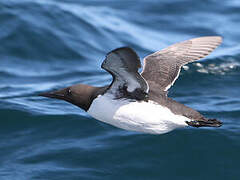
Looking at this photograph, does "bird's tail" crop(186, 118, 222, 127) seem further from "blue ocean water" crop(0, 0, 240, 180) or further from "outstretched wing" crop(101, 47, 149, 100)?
"blue ocean water" crop(0, 0, 240, 180)

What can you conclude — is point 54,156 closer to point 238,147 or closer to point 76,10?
point 238,147

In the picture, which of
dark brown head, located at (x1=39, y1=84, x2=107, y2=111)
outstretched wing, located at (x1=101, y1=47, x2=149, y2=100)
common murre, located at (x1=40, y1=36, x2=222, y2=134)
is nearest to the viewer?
outstretched wing, located at (x1=101, y1=47, x2=149, y2=100)

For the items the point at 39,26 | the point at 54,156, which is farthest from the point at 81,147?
the point at 39,26

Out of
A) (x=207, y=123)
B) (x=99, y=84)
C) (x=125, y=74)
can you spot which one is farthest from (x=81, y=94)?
(x=99, y=84)

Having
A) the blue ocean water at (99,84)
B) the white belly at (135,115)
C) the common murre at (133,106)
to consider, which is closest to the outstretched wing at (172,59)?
the common murre at (133,106)

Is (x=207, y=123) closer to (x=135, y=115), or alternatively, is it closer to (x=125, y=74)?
(x=135, y=115)

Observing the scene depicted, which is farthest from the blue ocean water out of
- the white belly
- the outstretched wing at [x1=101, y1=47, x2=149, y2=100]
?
the outstretched wing at [x1=101, y1=47, x2=149, y2=100]

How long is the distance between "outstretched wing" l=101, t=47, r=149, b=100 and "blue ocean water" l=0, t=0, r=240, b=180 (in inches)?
60.7

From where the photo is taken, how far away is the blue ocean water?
8297mm

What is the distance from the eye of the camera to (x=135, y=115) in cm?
712

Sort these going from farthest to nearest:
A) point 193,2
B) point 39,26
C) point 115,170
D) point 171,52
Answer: point 193,2, point 39,26, point 171,52, point 115,170

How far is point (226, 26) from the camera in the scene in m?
16.2

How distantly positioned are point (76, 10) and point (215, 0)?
4.96 metres

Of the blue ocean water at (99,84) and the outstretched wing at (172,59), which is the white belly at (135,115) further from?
the blue ocean water at (99,84)
